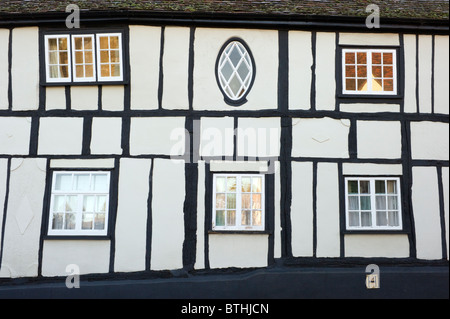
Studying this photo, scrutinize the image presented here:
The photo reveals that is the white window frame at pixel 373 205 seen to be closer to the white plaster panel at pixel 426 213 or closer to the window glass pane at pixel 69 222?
the white plaster panel at pixel 426 213

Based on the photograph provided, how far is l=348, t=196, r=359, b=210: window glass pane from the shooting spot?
8.55 meters

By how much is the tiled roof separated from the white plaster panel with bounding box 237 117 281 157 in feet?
6.70

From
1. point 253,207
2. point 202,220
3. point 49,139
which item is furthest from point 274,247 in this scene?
point 49,139

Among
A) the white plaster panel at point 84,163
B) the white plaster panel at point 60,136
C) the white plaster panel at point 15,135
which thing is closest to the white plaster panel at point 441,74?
the white plaster panel at point 84,163

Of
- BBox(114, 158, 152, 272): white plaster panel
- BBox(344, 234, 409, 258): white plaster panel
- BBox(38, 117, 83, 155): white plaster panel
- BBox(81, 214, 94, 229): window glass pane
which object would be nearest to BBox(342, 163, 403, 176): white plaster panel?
BBox(344, 234, 409, 258): white plaster panel

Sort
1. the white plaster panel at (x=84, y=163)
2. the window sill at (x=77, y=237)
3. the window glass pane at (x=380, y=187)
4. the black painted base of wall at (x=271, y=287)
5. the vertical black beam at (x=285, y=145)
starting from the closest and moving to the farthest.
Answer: the black painted base of wall at (x=271, y=287)
the window sill at (x=77, y=237)
the vertical black beam at (x=285, y=145)
the white plaster panel at (x=84, y=163)
the window glass pane at (x=380, y=187)

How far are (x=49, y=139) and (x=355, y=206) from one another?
5883mm

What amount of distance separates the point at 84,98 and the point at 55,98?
1.84 feet

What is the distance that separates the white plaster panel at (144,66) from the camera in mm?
8656

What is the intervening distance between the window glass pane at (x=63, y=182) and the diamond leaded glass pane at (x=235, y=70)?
11.1ft

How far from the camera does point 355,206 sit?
8.55 metres

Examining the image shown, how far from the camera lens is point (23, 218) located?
8.42 meters

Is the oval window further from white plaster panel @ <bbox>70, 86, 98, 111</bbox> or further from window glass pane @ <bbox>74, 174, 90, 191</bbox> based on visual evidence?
window glass pane @ <bbox>74, 174, 90, 191</bbox>

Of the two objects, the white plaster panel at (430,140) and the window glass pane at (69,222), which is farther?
the white plaster panel at (430,140)
